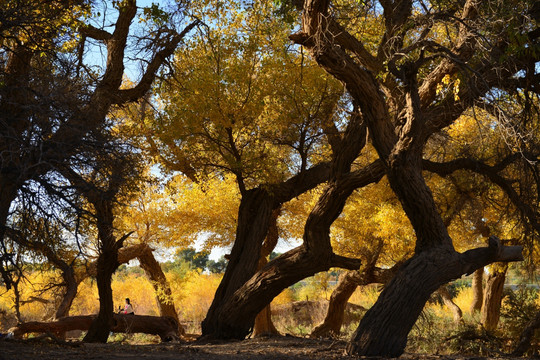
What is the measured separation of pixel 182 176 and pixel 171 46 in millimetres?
7555

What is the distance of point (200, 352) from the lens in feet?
24.7

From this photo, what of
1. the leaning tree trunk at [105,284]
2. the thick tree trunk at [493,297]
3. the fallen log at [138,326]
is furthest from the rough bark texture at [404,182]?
the thick tree trunk at [493,297]

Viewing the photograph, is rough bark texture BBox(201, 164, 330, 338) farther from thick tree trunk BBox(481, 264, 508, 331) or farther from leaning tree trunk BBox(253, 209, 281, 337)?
thick tree trunk BBox(481, 264, 508, 331)

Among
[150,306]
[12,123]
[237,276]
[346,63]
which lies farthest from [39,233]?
[150,306]

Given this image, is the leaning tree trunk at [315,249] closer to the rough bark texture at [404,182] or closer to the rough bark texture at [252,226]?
Answer: the rough bark texture at [252,226]

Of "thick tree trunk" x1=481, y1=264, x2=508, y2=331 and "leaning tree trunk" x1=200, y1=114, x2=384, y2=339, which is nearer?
"leaning tree trunk" x1=200, y1=114, x2=384, y2=339

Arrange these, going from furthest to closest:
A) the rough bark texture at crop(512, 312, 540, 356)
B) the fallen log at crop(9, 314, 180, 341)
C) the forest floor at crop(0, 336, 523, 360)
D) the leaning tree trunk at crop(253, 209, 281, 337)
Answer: the leaning tree trunk at crop(253, 209, 281, 337) → the fallen log at crop(9, 314, 180, 341) → the rough bark texture at crop(512, 312, 540, 356) → the forest floor at crop(0, 336, 523, 360)

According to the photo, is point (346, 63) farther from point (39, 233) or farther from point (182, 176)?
point (182, 176)

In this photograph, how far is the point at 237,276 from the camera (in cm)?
1073

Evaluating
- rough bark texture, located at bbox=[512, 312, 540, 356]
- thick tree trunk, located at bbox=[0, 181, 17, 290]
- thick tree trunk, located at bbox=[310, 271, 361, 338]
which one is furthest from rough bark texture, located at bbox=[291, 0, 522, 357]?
thick tree trunk, located at bbox=[310, 271, 361, 338]

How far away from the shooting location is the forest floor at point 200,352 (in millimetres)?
6312

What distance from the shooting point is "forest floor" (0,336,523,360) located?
6312mm

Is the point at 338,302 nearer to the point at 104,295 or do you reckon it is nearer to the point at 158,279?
the point at 158,279

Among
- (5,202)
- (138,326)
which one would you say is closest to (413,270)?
(5,202)
